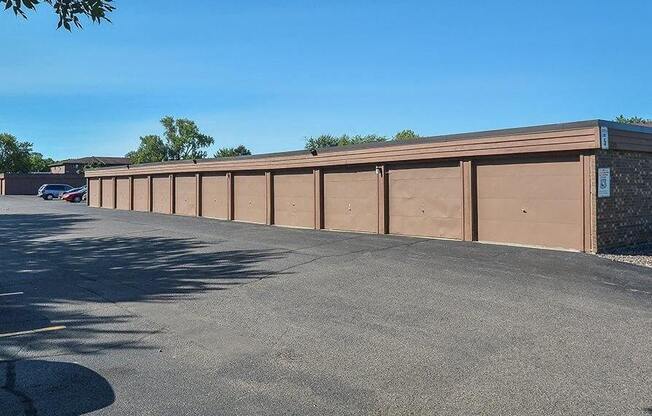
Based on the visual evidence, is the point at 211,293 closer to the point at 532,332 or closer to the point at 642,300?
the point at 532,332

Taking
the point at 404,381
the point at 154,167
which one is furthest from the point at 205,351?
the point at 154,167

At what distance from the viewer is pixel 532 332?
6.72m

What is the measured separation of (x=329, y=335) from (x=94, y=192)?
40.5 m

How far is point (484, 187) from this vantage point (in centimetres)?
1555

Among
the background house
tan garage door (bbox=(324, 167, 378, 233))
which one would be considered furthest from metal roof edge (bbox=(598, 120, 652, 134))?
the background house

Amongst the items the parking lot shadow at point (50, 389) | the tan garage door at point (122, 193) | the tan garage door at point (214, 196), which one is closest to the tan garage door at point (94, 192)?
the tan garage door at point (122, 193)

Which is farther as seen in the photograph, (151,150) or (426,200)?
(151,150)

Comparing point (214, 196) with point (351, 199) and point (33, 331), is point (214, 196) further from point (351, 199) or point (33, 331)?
point (33, 331)

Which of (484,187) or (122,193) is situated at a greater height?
(122,193)

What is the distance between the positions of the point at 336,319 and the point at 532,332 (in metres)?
2.49

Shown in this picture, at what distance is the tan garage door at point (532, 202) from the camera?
44.4ft

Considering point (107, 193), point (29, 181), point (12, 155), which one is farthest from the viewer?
point (12, 155)

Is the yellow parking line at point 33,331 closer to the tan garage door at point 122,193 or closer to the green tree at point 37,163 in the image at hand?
the tan garage door at point 122,193

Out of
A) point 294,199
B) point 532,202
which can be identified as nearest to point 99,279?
point 532,202
